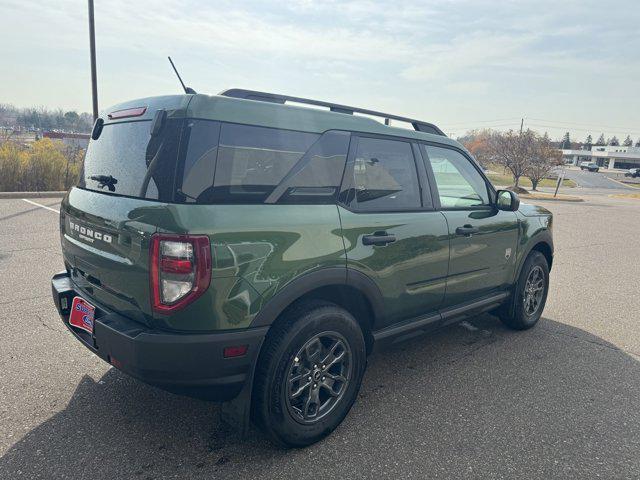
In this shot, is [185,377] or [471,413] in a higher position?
[185,377]

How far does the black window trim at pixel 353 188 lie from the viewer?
2.63 meters

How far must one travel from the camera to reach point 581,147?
133m

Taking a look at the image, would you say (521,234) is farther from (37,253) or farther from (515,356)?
(37,253)

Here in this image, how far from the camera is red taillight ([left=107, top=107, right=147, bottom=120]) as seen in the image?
2.42m

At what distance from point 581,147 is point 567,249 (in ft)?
483

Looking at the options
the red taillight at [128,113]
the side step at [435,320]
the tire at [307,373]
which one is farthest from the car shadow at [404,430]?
the red taillight at [128,113]

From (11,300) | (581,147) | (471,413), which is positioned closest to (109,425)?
(471,413)

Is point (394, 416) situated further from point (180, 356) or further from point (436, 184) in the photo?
point (436, 184)

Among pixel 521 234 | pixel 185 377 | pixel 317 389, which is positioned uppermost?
pixel 521 234

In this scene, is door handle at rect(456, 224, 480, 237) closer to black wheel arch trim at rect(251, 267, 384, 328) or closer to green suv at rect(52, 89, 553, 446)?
green suv at rect(52, 89, 553, 446)

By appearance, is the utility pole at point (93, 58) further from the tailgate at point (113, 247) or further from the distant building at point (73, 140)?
the tailgate at point (113, 247)

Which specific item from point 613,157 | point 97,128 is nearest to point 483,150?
point 97,128

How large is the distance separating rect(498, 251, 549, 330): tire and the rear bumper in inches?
113

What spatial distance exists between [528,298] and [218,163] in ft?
11.3
